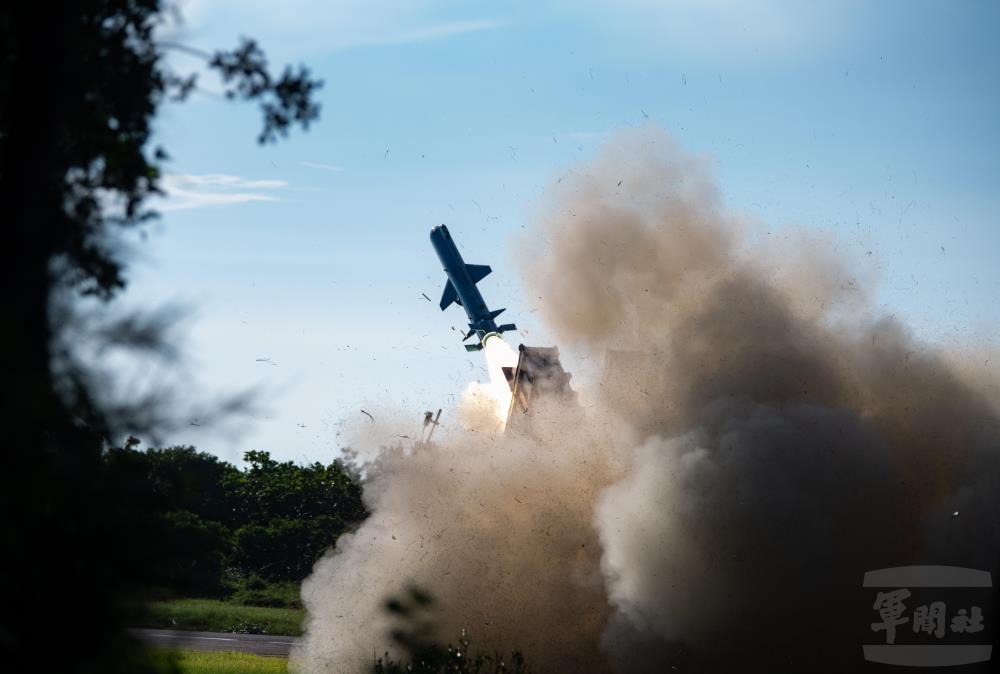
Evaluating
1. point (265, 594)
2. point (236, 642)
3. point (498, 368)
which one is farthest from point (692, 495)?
point (265, 594)

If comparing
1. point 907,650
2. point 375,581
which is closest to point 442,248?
point 375,581

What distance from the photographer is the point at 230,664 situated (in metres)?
32.5

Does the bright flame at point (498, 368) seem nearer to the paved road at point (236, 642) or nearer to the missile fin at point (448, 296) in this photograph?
the missile fin at point (448, 296)

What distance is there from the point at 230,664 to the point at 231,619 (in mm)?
15348

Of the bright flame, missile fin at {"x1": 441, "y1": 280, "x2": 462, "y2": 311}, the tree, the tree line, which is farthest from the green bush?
the tree

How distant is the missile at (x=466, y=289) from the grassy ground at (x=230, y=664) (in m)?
10.8

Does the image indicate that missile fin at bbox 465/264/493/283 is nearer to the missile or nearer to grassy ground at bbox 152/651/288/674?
the missile

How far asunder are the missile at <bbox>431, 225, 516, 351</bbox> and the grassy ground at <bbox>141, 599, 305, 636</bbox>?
15.9 m

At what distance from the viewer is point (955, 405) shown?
25.5m

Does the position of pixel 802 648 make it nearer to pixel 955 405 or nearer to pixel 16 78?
pixel 955 405

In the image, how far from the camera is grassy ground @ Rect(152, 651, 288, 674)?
30766mm

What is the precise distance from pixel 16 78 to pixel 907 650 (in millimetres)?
18675

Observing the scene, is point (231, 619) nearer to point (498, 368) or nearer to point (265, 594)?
point (265, 594)

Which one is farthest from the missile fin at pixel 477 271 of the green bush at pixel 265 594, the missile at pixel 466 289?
the green bush at pixel 265 594
